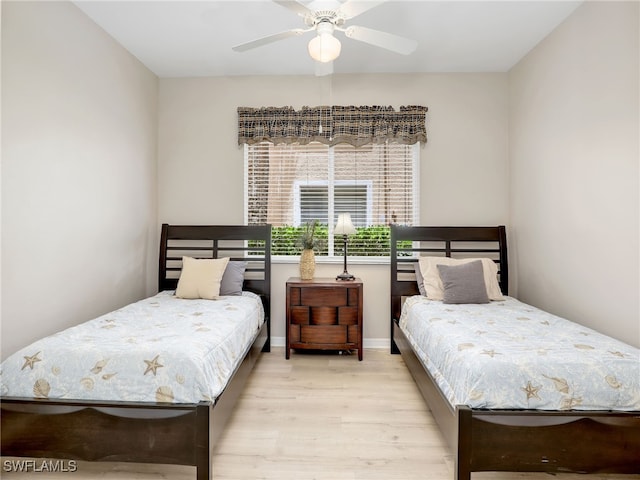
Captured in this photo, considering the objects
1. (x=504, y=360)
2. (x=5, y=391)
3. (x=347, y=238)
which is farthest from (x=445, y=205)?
(x=5, y=391)

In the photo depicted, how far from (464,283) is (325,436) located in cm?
174

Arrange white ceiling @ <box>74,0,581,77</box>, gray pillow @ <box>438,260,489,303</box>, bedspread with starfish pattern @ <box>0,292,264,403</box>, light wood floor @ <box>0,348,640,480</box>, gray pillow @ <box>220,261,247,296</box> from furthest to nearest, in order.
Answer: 1. gray pillow @ <box>220,261,247,296</box>
2. gray pillow @ <box>438,260,489,303</box>
3. white ceiling @ <box>74,0,581,77</box>
4. light wood floor @ <box>0,348,640,480</box>
5. bedspread with starfish pattern @ <box>0,292,264,403</box>

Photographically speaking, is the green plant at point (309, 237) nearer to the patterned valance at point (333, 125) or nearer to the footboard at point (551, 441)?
the patterned valance at point (333, 125)

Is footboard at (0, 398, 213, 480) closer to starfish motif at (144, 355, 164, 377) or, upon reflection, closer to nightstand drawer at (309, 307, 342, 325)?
starfish motif at (144, 355, 164, 377)

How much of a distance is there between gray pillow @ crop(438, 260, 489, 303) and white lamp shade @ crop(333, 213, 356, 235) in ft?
3.08

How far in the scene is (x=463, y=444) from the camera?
166 centimetres

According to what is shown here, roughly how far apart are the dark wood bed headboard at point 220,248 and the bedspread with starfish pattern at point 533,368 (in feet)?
6.53

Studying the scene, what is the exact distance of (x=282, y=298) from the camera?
396 cm

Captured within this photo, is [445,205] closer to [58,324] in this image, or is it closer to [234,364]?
[234,364]

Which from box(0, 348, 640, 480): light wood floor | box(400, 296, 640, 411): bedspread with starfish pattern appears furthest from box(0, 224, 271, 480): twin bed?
box(400, 296, 640, 411): bedspread with starfish pattern

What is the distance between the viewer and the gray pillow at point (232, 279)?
3490mm

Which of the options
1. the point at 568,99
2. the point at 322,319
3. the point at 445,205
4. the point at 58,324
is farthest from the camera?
the point at 445,205

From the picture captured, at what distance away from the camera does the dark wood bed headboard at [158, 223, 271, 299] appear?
3.79 meters

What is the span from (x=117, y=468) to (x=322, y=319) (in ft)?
6.47
